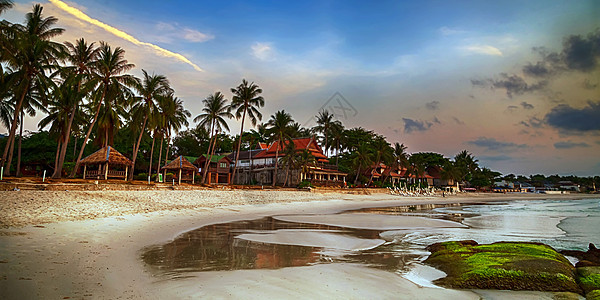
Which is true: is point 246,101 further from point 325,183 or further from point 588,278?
point 588,278

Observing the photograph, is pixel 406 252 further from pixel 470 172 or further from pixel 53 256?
pixel 470 172

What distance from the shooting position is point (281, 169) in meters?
50.4

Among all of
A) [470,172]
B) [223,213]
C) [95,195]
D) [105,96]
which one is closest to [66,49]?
[105,96]

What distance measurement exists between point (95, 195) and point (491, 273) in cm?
1743

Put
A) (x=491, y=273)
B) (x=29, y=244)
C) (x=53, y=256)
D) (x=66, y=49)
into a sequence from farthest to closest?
(x=66, y=49) → (x=29, y=244) → (x=53, y=256) → (x=491, y=273)

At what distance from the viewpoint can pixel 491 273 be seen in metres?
6.87

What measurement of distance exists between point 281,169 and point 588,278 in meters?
44.5

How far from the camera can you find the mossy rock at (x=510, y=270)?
6.55 m

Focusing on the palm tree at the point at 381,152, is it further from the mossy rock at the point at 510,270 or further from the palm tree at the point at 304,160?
the mossy rock at the point at 510,270

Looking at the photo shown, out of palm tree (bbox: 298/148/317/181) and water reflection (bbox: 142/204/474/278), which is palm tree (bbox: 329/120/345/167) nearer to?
palm tree (bbox: 298/148/317/181)

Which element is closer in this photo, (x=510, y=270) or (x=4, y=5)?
(x=510, y=270)

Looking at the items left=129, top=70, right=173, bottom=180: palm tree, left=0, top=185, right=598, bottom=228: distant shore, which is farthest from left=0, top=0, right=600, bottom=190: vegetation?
left=0, top=185, right=598, bottom=228: distant shore

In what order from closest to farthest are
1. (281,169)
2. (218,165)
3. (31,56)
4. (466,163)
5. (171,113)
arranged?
1. (31,56)
2. (171,113)
3. (281,169)
4. (218,165)
5. (466,163)

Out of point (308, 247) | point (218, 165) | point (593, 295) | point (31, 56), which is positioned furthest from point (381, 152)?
point (593, 295)
